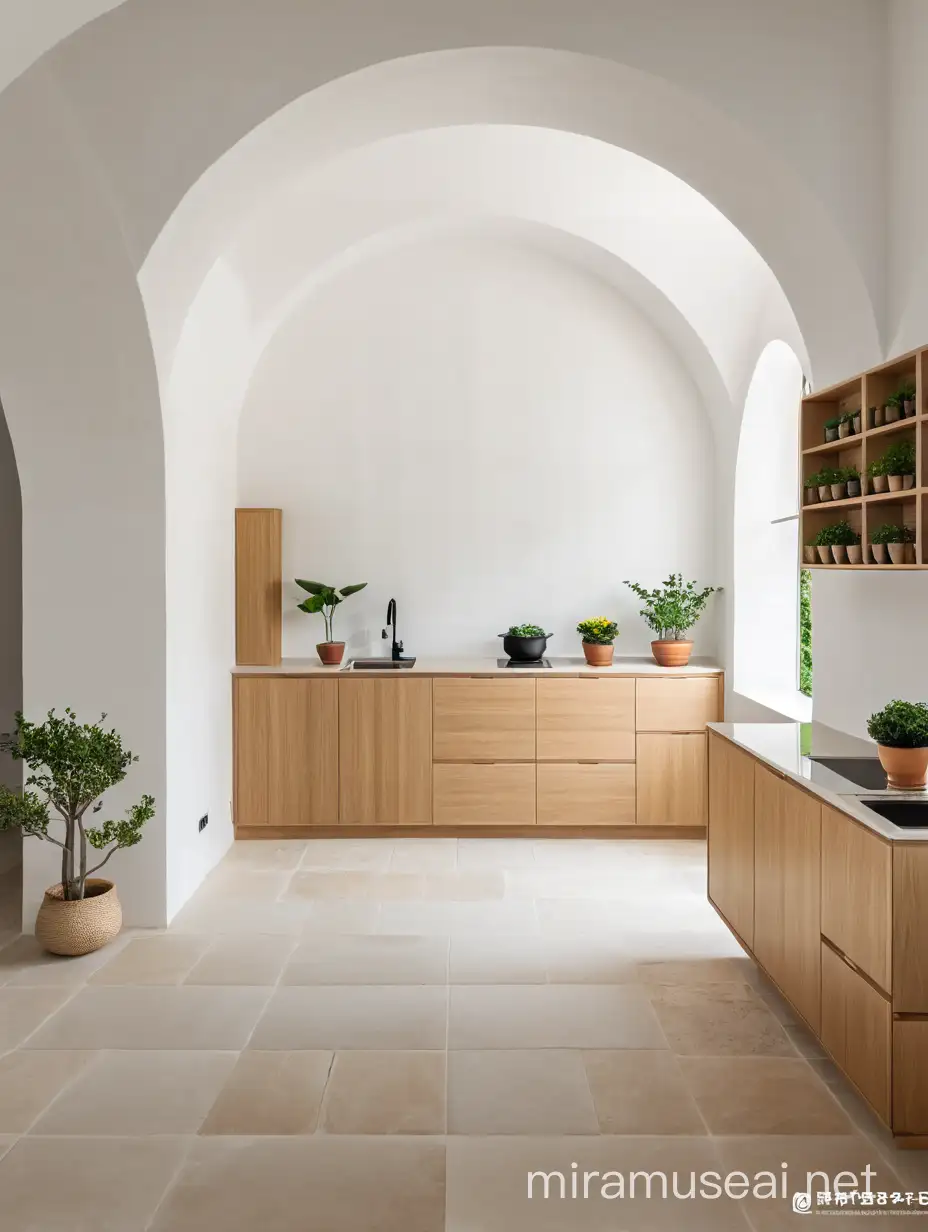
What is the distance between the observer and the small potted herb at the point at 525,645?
18.6 ft

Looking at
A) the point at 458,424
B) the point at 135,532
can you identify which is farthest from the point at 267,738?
the point at 458,424

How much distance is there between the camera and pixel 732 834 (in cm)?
363

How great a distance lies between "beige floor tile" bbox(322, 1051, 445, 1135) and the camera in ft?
8.48

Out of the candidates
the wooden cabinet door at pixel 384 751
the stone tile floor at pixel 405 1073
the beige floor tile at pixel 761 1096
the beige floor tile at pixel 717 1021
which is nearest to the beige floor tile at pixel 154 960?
the stone tile floor at pixel 405 1073

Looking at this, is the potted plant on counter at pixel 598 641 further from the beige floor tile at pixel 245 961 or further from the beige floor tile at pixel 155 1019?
the beige floor tile at pixel 155 1019

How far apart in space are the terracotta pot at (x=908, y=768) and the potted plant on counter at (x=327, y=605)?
3384mm

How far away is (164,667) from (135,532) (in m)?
0.57

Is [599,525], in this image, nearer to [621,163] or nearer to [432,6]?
[621,163]

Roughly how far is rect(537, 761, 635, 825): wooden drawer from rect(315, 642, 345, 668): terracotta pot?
1307mm

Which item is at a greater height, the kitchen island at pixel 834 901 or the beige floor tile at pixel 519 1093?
the kitchen island at pixel 834 901

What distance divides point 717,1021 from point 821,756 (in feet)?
3.05

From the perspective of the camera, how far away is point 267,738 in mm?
5430

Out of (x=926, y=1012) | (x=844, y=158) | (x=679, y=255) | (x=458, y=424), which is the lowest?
(x=926, y=1012)

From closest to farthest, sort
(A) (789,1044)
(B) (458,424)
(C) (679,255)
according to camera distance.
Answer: (A) (789,1044)
(C) (679,255)
(B) (458,424)
